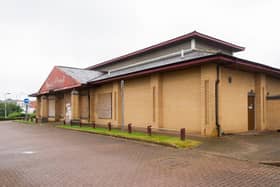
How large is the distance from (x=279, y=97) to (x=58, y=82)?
1960 centimetres

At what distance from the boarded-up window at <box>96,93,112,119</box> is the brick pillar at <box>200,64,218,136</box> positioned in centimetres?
936

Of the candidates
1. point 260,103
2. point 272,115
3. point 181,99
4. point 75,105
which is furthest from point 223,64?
point 75,105

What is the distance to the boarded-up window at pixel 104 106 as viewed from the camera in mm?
19703

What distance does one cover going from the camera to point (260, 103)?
15.0 m

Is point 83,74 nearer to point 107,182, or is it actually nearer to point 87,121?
point 87,121

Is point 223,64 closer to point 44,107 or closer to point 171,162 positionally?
point 171,162

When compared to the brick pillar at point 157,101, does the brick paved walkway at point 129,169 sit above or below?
below

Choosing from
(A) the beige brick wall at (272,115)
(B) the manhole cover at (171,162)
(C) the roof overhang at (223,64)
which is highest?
(C) the roof overhang at (223,64)

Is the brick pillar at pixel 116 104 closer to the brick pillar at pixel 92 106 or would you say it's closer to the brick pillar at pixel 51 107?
the brick pillar at pixel 92 106

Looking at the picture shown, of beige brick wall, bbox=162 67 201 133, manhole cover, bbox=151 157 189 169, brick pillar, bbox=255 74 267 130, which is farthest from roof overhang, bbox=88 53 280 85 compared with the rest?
manhole cover, bbox=151 157 189 169

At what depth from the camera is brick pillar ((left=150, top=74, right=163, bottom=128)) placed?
1499cm

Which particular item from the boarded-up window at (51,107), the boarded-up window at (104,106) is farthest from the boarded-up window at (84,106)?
the boarded-up window at (51,107)

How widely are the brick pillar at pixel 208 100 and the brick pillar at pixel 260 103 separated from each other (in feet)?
15.4

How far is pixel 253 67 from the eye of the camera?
13484 millimetres
